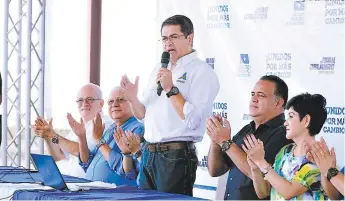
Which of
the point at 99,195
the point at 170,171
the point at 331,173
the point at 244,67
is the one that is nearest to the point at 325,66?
the point at 244,67

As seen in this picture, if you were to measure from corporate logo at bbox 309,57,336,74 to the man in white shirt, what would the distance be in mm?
1556

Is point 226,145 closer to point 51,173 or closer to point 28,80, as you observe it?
point 51,173

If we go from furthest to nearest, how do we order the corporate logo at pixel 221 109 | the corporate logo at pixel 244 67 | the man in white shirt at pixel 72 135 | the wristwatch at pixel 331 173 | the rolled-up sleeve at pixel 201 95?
the man in white shirt at pixel 72 135 → the corporate logo at pixel 221 109 → the corporate logo at pixel 244 67 → the rolled-up sleeve at pixel 201 95 → the wristwatch at pixel 331 173

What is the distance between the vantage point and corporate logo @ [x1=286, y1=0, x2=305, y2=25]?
4.40 metres

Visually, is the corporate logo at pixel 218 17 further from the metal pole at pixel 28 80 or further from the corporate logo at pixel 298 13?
the metal pole at pixel 28 80

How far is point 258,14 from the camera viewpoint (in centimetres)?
471

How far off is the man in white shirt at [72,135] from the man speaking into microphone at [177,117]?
109cm

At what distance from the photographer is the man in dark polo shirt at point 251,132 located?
11.7 feet

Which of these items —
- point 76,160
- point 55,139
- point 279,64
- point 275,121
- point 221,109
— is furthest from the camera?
point 76,160

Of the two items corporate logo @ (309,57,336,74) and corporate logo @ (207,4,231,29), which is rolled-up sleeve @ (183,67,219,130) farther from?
corporate logo @ (207,4,231,29)

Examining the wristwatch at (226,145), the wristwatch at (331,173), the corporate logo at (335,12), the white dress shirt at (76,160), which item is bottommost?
the white dress shirt at (76,160)

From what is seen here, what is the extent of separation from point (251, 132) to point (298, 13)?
1.06 meters

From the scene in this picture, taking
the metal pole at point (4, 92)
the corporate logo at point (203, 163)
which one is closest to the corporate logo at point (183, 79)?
the corporate logo at point (203, 163)

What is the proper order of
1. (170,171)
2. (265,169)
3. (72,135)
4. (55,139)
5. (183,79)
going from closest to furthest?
(265,169) → (170,171) → (183,79) → (55,139) → (72,135)
